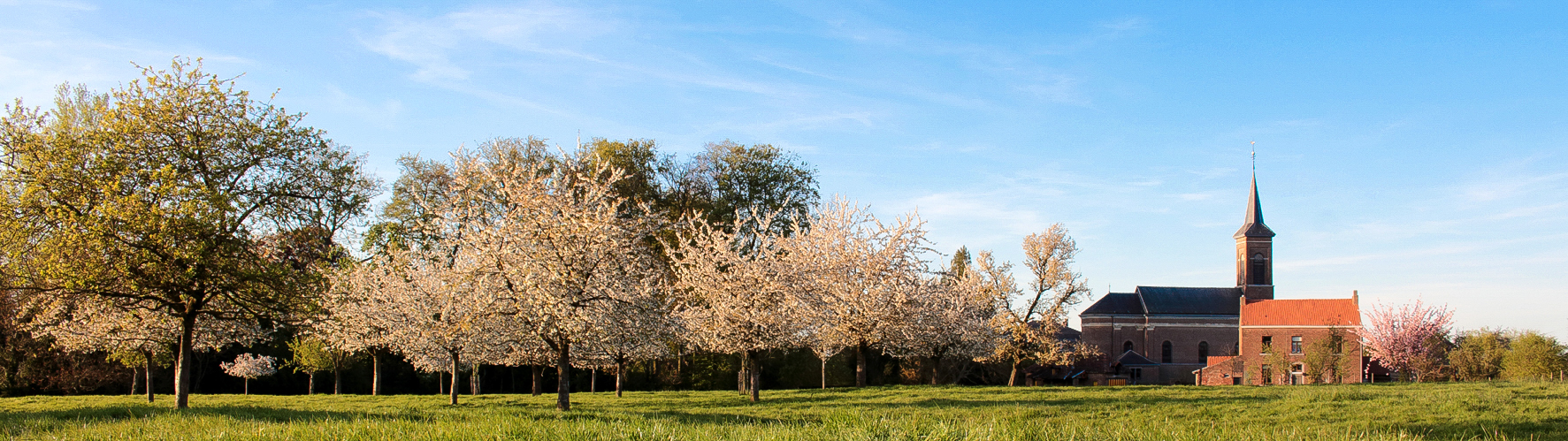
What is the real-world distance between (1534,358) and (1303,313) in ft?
94.6

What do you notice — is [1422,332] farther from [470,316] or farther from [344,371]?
[344,371]

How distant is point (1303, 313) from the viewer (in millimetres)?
65188

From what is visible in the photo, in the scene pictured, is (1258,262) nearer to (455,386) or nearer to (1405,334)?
(1405,334)

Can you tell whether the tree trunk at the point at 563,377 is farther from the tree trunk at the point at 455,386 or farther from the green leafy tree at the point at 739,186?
the green leafy tree at the point at 739,186

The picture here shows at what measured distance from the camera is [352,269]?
33375mm

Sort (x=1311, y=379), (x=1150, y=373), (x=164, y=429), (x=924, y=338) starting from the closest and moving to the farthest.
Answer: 1. (x=164, y=429)
2. (x=924, y=338)
3. (x=1311, y=379)
4. (x=1150, y=373)

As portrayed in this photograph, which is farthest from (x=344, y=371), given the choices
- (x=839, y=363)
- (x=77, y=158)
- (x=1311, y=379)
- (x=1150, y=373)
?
(x=1150, y=373)

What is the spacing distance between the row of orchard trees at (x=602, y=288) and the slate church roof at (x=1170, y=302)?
173 ft

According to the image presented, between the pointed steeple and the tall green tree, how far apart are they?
85.0m

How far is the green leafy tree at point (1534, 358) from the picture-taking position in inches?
1436

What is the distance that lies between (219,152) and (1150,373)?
3015 inches

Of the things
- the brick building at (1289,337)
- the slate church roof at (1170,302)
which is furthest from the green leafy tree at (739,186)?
the slate church roof at (1170,302)

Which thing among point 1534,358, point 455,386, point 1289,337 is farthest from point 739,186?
point 1289,337

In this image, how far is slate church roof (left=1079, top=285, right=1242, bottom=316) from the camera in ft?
279
